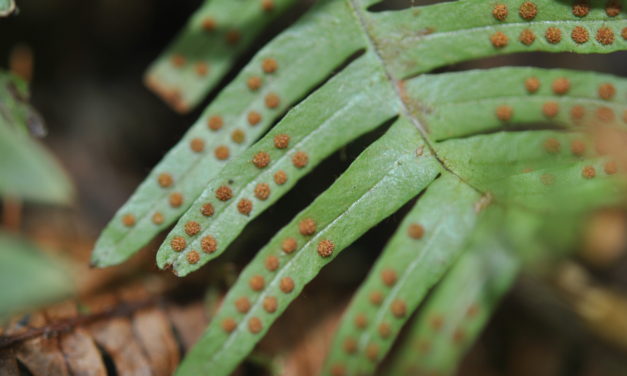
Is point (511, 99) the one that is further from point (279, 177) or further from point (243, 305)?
point (243, 305)

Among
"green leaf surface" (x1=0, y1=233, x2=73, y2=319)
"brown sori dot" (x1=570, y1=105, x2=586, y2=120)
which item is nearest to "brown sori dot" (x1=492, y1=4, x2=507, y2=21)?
"brown sori dot" (x1=570, y1=105, x2=586, y2=120)

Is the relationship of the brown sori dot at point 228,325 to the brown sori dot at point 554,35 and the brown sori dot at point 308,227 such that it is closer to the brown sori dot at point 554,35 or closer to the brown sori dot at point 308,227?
the brown sori dot at point 308,227

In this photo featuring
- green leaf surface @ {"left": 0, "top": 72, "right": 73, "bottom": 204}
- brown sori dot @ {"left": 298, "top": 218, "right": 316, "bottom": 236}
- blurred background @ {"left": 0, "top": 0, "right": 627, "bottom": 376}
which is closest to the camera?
green leaf surface @ {"left": 0, "top": 72, "right": 73, "bottom": 204}

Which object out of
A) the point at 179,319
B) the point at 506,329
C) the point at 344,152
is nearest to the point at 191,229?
the point at 344,152

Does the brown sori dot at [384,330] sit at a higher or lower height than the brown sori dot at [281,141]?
lower

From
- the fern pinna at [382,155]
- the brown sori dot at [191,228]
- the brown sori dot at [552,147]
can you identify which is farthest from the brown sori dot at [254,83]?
the brown sori dot at [552,147]

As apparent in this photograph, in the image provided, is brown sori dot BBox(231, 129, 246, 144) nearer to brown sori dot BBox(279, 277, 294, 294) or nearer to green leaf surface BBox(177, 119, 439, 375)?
green leaf surface BBox(177, 119, 439, 375)
